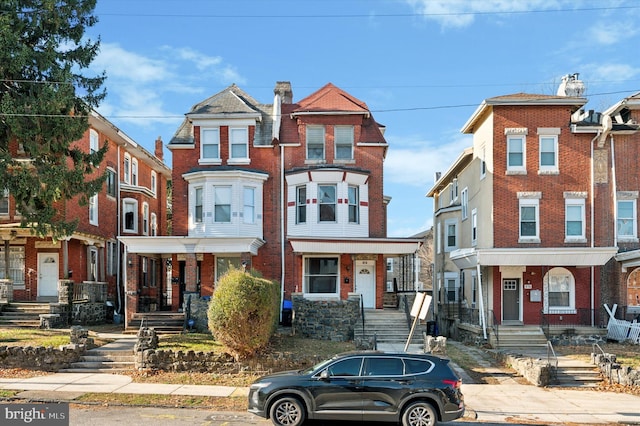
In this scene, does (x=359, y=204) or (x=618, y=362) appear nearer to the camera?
(x=618, y=362)

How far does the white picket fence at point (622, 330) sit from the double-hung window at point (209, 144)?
19464 millimetres

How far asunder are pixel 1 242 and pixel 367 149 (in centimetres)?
1833

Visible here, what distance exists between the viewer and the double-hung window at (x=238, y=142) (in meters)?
27.5

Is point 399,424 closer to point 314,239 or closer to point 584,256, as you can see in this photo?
point 314,239

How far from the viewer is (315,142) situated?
89.8 feet

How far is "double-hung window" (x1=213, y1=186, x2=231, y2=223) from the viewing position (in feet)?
87.0

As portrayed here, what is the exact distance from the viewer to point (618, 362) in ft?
60.9

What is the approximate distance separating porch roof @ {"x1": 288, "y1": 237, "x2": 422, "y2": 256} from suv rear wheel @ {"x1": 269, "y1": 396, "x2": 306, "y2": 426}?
13352 mm

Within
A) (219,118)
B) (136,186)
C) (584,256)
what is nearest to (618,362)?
(584,256)

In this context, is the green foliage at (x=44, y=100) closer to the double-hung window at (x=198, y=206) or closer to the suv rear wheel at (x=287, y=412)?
the double-hung window at (x=198, y=206)

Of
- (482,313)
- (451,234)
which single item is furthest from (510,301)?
(451,234)

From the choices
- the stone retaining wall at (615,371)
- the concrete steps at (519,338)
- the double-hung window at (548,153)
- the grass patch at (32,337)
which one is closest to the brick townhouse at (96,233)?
the grass patch at (32,337)

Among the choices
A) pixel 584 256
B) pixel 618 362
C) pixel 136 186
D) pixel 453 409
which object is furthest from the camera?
pixel 136 186

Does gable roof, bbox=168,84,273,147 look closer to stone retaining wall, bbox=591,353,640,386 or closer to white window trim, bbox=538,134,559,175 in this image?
white window trim, bbox=538,134,559,175
